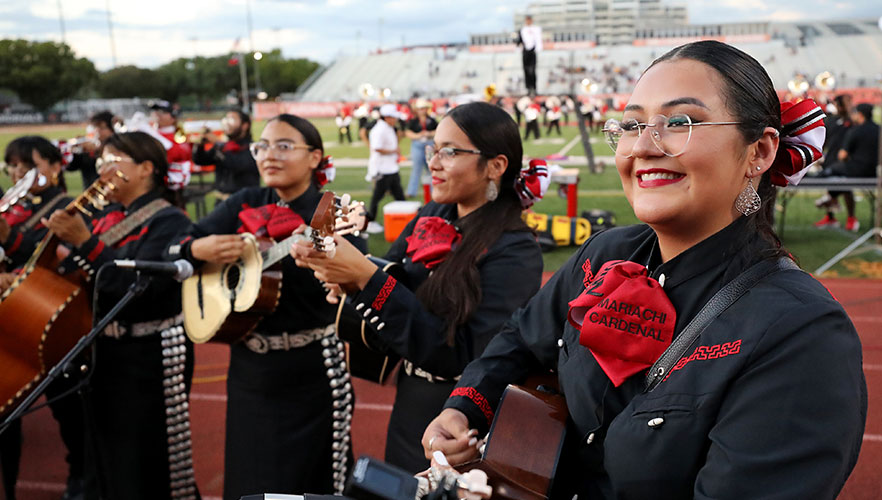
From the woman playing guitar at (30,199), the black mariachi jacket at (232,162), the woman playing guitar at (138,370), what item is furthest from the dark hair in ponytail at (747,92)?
the black mariachi jacket at (232,162)

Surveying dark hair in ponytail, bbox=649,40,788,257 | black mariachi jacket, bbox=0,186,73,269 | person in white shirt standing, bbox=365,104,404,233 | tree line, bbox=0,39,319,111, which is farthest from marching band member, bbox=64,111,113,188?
tree line, bbox=0,39,319,111

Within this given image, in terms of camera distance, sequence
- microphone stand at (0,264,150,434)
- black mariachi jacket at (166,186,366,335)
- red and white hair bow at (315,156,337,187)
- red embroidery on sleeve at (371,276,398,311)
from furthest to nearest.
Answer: red and white hair bow at (315,156,337,187) < black mariachi jacket at (166,186,366,335) < microphone stand at (0,264,150,434) < red embroidery on sleeve at (371,276,398,311)

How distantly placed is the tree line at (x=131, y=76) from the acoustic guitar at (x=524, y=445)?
4786 cm

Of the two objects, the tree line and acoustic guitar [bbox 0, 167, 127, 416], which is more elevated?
the tree line

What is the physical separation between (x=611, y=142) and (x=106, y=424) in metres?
3.01

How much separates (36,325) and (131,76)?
86.7 m

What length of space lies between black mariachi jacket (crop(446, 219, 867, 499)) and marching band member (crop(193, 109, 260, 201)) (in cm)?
829

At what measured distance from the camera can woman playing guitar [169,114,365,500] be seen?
10.5 feet

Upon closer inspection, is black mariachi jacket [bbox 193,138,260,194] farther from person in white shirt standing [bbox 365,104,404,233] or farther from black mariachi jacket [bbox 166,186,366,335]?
black mariachi jacket [bbox 166,186,366,335]

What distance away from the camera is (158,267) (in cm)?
273

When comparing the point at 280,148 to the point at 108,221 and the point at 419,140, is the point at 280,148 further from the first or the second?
the point at 419,140

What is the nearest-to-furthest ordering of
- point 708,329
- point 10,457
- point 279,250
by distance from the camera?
point 708,329
point 279,250
point 10,457

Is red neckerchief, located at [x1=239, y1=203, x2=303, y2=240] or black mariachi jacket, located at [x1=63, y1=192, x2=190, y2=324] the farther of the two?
black mariachi jacket, located at [x1=63, y1=192, x2=190, y2=324]

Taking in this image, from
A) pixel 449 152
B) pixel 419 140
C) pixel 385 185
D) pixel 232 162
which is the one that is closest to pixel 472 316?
pixel 449 152
